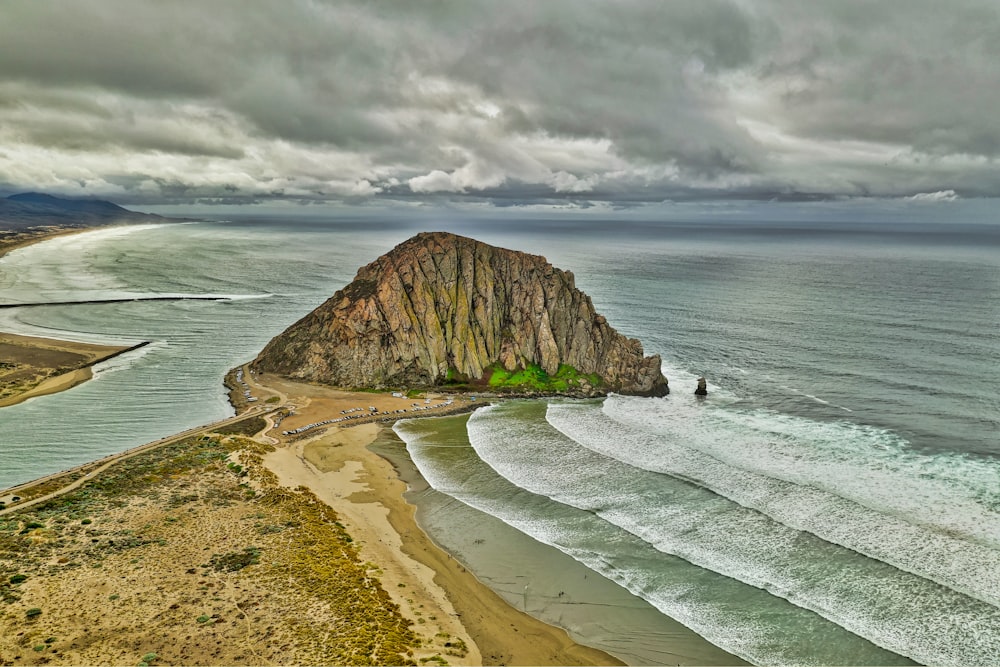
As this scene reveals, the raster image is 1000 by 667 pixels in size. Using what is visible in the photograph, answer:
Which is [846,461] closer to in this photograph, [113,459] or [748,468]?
[748,468]

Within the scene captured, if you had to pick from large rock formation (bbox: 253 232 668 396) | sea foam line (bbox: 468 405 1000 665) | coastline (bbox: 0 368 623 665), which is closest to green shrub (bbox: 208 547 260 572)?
coastline (bbox: 0 368 623 665)

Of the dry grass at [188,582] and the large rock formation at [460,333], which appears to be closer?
the dry grass at [188,582]

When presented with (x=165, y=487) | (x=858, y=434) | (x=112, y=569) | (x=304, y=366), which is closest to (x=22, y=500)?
(x=165, y=487)

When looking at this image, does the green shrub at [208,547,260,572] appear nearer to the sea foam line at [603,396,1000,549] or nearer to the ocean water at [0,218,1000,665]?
the ocean water at [0,218,1000,665]

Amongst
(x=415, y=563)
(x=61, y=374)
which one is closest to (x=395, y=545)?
(x=415, y=563)

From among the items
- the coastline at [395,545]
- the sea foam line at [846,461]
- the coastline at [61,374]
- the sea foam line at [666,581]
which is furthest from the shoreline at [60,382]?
the sea foam line at [846,461]

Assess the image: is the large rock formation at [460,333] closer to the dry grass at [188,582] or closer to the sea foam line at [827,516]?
the sea foam line at [827,516]
